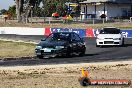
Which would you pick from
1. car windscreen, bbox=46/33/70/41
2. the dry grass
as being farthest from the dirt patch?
the dry grass

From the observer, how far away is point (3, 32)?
56.7 meters

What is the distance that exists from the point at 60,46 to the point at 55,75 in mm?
8074

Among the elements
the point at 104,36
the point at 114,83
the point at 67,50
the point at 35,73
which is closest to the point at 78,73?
the point at 35,73

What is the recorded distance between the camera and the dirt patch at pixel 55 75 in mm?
14133

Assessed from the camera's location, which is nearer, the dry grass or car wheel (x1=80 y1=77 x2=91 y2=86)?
car wheel (x1=80 y1=77 x2=91 y2=86)

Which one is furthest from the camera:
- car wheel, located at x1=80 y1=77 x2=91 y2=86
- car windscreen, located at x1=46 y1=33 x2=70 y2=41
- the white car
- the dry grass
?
the white car

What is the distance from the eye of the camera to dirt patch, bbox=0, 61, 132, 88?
14.1m

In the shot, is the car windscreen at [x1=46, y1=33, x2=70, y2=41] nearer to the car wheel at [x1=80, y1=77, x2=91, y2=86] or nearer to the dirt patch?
the dirt patch

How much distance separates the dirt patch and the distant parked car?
14.6 ft

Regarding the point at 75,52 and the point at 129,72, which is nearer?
the point at 129,72

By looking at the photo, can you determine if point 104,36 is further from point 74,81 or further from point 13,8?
point 13,8

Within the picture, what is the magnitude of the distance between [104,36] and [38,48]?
375 inches

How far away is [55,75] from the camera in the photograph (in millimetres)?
16766

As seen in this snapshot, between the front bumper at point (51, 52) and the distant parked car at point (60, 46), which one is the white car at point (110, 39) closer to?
the distant parked car at point (60, 46)
